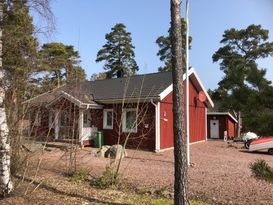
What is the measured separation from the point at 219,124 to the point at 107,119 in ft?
46.2

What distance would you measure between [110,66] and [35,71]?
4152 cm

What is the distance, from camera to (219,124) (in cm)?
3062

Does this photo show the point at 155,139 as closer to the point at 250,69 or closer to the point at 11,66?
the point at 11,66

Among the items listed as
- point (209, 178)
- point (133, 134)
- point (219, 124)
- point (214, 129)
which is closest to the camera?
point (209, 178)

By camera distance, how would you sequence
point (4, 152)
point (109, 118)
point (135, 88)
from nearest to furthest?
point (4, 152) → point (135, 88) → point (109, 118)

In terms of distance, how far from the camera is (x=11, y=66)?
782 centimetres

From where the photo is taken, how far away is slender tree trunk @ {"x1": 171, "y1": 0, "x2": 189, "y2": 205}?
6055mm

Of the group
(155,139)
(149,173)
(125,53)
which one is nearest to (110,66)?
(125,53)

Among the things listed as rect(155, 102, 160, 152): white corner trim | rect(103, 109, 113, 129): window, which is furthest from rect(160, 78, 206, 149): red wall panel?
rect(103, 109, 113, 129): window

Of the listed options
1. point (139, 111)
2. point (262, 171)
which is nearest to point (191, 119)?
point (139, 111)

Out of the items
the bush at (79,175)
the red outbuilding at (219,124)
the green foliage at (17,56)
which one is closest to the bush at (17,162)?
the green foliage at (17,56)

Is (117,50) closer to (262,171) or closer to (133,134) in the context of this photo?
(133,134)

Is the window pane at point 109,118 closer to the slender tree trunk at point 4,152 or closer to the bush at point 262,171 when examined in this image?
the slender tree trunk at point 4,152

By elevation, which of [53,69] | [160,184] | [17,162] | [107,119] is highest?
[53,69]
